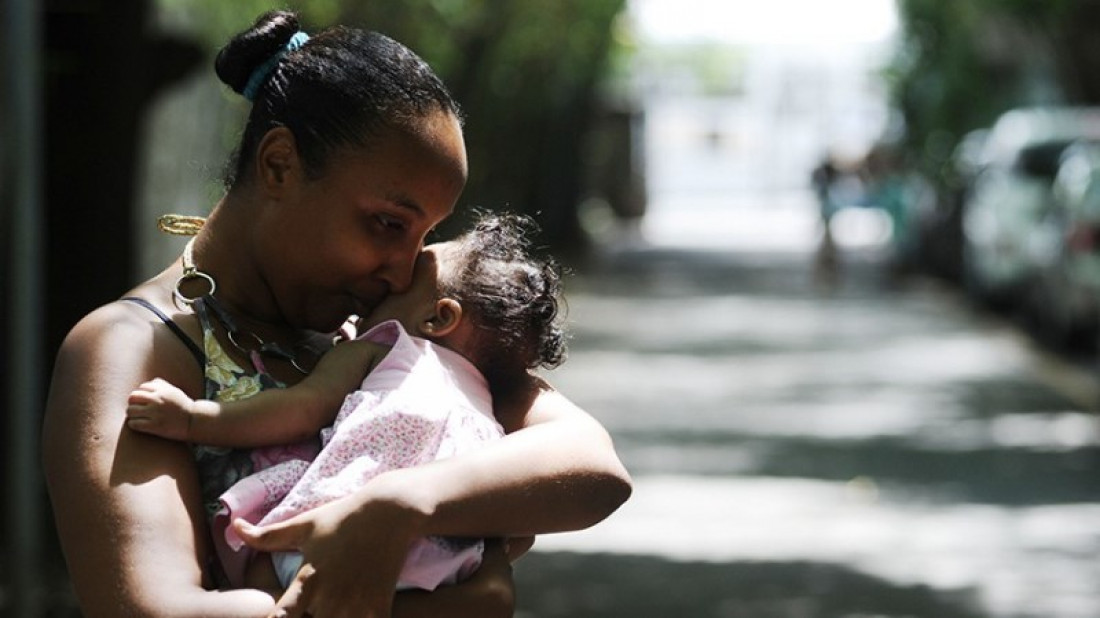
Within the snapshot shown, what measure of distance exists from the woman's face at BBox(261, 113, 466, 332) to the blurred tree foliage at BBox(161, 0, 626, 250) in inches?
449

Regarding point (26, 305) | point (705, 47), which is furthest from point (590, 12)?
point (705, 47)

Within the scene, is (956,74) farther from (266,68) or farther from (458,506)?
(458,506)

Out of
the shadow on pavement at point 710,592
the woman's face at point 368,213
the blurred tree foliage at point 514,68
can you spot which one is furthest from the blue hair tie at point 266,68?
the blurred tree foliage at point 514,68

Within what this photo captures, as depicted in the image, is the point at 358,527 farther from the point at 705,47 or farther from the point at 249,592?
the point at 705,47

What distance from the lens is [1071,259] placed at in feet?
55.5

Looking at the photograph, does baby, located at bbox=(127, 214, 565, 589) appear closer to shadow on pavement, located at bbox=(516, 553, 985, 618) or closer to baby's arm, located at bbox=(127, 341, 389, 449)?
baby's arm, located at bbox=(127, 341, 389, 449)

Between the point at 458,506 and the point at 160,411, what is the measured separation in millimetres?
356

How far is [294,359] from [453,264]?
24 cm

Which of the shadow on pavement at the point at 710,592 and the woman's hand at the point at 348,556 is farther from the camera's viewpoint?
the shadow on pavement at the point at 710,592

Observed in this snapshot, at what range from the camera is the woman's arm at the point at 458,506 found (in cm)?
238

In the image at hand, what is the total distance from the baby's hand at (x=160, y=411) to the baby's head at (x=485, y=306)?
12.3 inches

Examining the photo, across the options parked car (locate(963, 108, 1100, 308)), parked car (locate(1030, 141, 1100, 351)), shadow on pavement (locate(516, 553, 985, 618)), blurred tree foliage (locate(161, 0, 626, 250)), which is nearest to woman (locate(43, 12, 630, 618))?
shadow on pavement (locate(516, 553, 985, 618))

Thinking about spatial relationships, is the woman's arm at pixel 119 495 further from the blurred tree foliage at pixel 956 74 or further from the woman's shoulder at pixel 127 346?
the blurred tree foliage at pixel 956 74

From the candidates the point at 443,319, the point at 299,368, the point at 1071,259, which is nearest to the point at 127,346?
the point at 299,368
